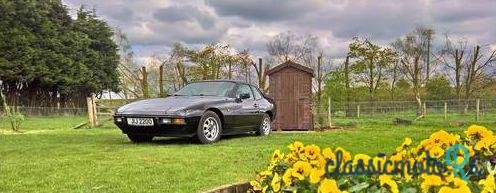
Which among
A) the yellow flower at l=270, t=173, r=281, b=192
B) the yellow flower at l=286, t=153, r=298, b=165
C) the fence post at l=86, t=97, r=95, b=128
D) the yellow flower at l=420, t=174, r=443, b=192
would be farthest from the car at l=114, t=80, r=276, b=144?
the yellow flower at l=420, t=174, r=443, b=192

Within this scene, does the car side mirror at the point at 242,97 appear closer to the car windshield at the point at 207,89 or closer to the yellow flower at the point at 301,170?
the car windshield at the point at 207,89

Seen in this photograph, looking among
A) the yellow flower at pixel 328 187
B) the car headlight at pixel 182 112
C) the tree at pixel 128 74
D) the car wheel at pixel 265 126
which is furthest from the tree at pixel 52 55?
the yellow flower at pixel 328 187

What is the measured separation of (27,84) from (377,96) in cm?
2342

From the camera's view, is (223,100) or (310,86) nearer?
(223,100)

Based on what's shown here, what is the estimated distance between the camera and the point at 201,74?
3791cm

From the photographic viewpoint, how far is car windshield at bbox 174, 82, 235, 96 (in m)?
9.90

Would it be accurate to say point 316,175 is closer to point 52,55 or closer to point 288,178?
point 288,178

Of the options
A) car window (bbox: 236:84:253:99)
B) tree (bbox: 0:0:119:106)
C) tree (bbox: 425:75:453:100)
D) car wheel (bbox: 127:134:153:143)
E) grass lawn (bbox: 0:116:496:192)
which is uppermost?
→ tree (bbox: 0:0:119:106)

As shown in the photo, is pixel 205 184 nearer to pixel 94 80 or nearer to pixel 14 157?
pixel 14 157

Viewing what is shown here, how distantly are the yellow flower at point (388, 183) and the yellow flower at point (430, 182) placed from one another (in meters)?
0.10

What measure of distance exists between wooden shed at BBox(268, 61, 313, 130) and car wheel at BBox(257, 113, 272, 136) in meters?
3.89

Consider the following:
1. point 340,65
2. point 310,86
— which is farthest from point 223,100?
point 340,65

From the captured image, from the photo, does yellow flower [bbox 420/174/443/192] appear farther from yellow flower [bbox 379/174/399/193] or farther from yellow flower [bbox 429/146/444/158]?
yellow flower [bbox 429/146/444/158]

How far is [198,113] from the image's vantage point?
8820 millimetres
